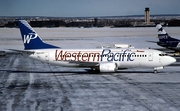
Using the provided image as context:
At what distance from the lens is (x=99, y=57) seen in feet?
162

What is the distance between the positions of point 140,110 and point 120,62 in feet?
69.9

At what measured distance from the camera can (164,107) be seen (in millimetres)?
28906

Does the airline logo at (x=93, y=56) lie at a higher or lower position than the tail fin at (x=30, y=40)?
lower

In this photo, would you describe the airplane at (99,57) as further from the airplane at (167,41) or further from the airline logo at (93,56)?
the airplane at (167,41)

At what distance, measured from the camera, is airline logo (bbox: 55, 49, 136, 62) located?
4903 cm

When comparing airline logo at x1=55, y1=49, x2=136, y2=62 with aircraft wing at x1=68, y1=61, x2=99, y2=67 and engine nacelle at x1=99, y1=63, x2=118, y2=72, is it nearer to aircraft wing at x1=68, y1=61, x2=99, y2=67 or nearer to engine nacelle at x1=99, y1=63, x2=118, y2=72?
aircraft wing at x1=68, y1=61, x2=99, y2=67

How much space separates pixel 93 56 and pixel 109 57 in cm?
196

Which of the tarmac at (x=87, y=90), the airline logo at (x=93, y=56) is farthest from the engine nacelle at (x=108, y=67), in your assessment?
the airline logo at (x=93, y=56)

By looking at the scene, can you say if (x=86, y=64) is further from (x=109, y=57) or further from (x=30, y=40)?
(x=30, y=40)

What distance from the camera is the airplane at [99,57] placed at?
161 ft

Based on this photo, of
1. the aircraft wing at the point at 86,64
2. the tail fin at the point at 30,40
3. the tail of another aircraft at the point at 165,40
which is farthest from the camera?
the tail of another aircraft at the point at 165,40

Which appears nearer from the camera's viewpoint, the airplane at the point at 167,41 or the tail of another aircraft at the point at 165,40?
the airplane at the point at 167,41

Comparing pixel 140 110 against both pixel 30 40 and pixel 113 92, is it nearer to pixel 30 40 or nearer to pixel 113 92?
pixel 113 92

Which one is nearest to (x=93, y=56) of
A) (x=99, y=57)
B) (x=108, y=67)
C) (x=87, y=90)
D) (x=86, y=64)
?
(x=99, y=57)
